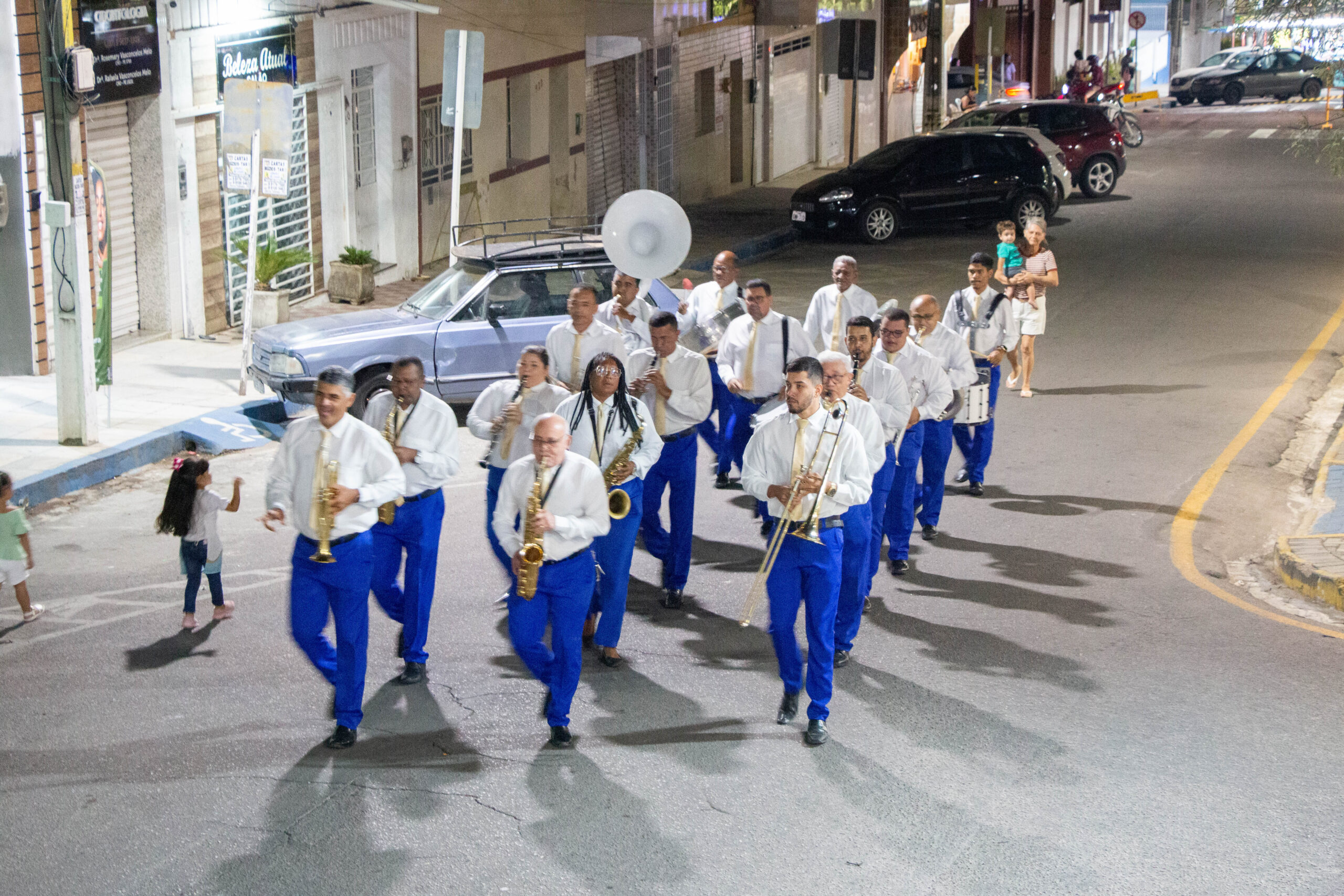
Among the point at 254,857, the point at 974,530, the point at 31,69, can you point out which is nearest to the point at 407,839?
the point at 254,857

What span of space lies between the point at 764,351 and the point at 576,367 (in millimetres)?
1607

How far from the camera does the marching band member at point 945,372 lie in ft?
33.4

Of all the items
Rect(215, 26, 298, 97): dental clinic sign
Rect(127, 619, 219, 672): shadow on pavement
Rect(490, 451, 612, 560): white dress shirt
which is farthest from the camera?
Rect(215, 26, 298, 97): dental clinic sign

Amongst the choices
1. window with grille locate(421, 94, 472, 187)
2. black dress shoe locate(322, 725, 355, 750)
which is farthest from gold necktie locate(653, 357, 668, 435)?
window with grille locate(421, 94, 472, 187)

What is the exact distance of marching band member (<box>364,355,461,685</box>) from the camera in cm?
780

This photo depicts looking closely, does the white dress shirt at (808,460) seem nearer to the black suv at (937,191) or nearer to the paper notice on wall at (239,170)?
the paper notice on wall at (239,170)

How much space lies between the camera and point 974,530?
10.6 m

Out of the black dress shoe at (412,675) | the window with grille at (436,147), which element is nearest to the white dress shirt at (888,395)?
the black dress shoe at (412,675)

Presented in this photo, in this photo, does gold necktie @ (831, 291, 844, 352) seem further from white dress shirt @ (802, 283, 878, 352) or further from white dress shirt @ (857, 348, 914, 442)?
white dress shirt @ (857, 348, 914, 442)

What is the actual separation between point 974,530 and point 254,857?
236 inches

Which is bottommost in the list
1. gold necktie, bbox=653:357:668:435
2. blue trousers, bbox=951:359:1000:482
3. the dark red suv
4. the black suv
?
blue trousers, bbox=951:359:1000:482

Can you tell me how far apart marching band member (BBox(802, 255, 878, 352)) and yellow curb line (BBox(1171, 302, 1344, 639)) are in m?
2.72

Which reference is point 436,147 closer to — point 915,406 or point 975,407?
point 975,407

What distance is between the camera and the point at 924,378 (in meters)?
9.72
